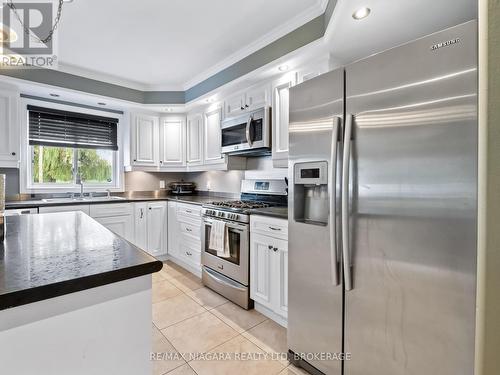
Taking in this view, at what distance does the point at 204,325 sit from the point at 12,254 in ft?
5.35

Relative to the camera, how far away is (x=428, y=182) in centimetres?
104

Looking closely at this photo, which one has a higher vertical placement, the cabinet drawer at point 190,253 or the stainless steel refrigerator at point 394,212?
the stainless steel refrigerator at point 394,212

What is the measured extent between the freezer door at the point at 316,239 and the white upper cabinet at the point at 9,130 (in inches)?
123

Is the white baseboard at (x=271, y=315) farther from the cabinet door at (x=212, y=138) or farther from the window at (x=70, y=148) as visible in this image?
the window at (x=70, y=148)

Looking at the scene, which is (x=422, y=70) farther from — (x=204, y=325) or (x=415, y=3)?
(x=204, y=325)

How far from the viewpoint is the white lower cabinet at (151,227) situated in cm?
341

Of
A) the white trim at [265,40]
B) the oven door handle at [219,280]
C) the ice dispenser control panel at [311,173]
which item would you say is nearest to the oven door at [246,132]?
the white trim at [265,40]

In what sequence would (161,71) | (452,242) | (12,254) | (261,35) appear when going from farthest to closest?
1. (161,71)
2. (261,35)
3. (452,242)
4. (12,254)

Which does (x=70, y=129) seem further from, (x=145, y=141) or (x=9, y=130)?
(x=145, y=141)

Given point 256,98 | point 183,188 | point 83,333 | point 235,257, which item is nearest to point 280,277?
point 235,257

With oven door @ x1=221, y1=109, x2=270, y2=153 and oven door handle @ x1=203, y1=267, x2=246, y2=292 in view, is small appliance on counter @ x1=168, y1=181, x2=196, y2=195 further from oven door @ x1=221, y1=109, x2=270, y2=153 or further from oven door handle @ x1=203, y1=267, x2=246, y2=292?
oven door handle @ x1=203, y1=267, x2=246, y2=292

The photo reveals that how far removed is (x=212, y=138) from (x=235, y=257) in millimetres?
1649

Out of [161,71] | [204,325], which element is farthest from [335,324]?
[161,71]

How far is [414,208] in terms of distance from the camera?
3.57ft
